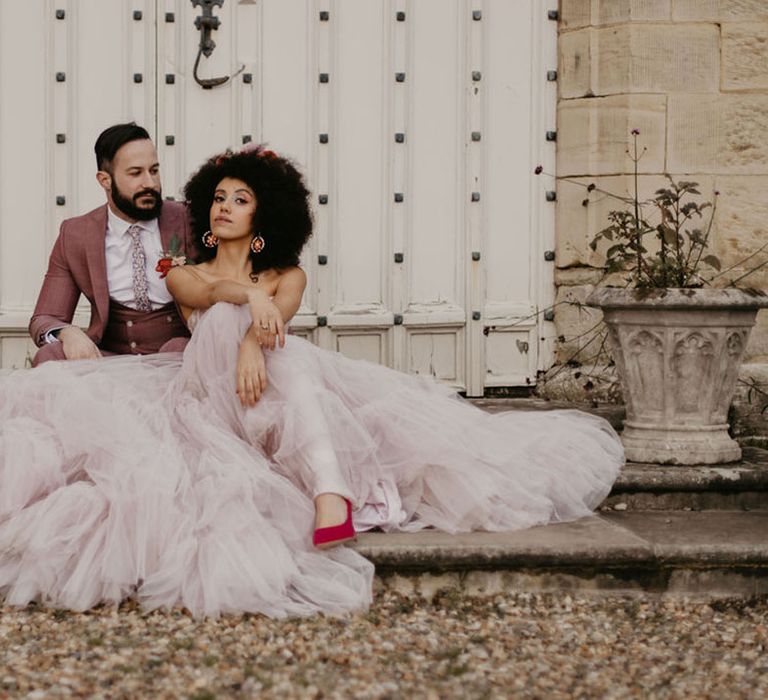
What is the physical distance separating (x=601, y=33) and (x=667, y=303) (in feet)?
5.12

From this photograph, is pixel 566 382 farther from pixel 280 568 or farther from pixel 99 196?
pixel 280 568

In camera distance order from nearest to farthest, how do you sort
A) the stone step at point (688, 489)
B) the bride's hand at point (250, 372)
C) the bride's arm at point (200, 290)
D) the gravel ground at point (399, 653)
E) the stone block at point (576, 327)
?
1. the gravel ground at point (399, 653)
2. the bride's hand at point (250, 372)
3. the bride's arm at point (200, 290)
4. the stone step at point (688, 489)
5. the stone block at point (576, 327)

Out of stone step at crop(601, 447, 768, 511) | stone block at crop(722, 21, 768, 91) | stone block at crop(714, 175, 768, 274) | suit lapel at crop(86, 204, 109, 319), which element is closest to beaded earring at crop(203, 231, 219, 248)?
suit lapel at crop(86, 204, 109, 319)

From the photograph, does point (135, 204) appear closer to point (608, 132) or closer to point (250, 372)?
point (250, 372)

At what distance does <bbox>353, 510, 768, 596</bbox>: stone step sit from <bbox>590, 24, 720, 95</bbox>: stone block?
7.55ft

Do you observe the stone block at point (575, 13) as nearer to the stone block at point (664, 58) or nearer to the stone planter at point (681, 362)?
the stone block at point (664, 58)

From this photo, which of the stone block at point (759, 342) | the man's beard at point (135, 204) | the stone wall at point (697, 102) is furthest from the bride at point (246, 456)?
the stone wall at point (697, 102)

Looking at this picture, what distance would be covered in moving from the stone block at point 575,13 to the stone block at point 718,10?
14.2 inches

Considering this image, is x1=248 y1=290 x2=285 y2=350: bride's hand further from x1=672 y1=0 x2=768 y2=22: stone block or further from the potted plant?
x1=672 y1=0 x2=768 y2=22: stone block

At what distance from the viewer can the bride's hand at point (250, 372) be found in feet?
11.8

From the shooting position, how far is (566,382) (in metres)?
5.44

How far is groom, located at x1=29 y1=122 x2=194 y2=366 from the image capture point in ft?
14.0

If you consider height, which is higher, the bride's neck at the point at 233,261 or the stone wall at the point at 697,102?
the stone wall at the point at 697,102

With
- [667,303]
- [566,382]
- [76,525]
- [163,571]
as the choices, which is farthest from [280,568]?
[566,382]
